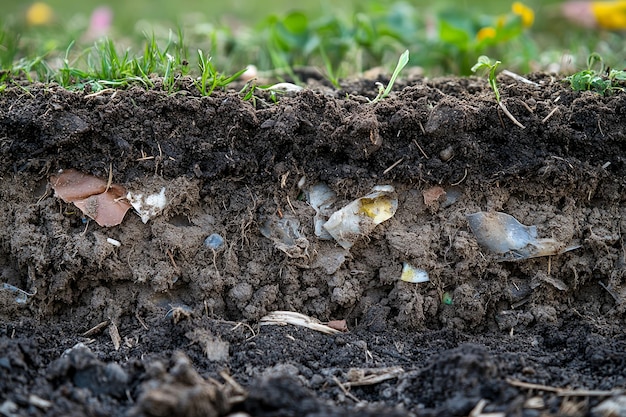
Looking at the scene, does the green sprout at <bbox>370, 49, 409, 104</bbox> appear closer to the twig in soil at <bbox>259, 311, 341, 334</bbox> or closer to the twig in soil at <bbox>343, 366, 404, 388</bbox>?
the twig in soil at <bbox>259, 311, 341, 334</bbox>

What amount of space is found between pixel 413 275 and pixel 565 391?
0.74m

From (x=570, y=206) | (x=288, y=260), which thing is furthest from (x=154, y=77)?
(x=570, y=206)

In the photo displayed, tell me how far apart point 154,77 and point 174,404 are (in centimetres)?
153

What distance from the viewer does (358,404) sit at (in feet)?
6.60

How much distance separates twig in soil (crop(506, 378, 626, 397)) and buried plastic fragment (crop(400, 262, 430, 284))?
0.60m

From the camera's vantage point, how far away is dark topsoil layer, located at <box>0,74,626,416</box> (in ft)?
8.10

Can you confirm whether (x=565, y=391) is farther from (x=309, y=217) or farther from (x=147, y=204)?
(x=147, y=204)

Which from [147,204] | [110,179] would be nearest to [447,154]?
[147,204]

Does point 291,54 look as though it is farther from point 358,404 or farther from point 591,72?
point 358,404

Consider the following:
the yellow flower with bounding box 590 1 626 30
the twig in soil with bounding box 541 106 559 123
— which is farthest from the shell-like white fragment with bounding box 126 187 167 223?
the yellow flower with bounding box 590 1 626 30

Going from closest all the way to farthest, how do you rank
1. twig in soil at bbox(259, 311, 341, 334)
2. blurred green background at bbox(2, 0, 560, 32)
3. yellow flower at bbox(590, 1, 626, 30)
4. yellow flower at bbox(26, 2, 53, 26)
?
twig in soil at bbox(259, 311, 341, 334), yellow flower at bbox(590, 1, 626, 30), yellow flower at bbox(26, 2, 53, 26), blurred green background at bbox(2, 0, 560, 32)

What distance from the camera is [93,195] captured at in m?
2.51

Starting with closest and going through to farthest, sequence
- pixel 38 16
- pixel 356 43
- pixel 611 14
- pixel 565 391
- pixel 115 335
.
Answer: pixel 565 391
pixel 115 335
pixel 356 43
pixel 611 14
pixel 38 16

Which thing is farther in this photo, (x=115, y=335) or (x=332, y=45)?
(x=332, y=45)
